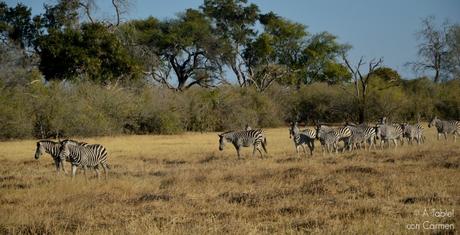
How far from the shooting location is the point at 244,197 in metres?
10.6

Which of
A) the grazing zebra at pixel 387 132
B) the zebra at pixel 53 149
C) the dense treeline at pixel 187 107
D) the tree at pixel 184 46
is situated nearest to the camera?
the zebra at pixel 53 149

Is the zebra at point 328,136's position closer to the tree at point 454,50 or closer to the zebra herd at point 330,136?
the zebra herd at point 330,136

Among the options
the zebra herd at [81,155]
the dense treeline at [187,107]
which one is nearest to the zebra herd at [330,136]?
the zebra herd at [81,155]

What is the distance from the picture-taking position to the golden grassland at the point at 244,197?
26.5 feet

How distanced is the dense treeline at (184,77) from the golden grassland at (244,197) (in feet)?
55.6

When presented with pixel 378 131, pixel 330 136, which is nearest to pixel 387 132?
pixel 378 131

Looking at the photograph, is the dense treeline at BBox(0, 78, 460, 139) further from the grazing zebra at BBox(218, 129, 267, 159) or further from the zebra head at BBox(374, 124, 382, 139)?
the zebra head at BBox(374, 124, 382, 139)

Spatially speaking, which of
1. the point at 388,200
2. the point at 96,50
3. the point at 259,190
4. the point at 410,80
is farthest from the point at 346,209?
the point at 410,80

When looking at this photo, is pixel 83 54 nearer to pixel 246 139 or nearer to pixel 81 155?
pixel 246 139

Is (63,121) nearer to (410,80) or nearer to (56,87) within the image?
(56,87)

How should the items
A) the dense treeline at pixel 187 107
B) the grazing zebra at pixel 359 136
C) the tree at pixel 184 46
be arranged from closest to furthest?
the grazing zebra at pixel 359 136, the dense treeline at pixel 187 107, the tree at pixel 184 46

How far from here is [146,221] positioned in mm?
8477

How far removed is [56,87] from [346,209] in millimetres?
27646

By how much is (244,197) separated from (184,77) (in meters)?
46.7
